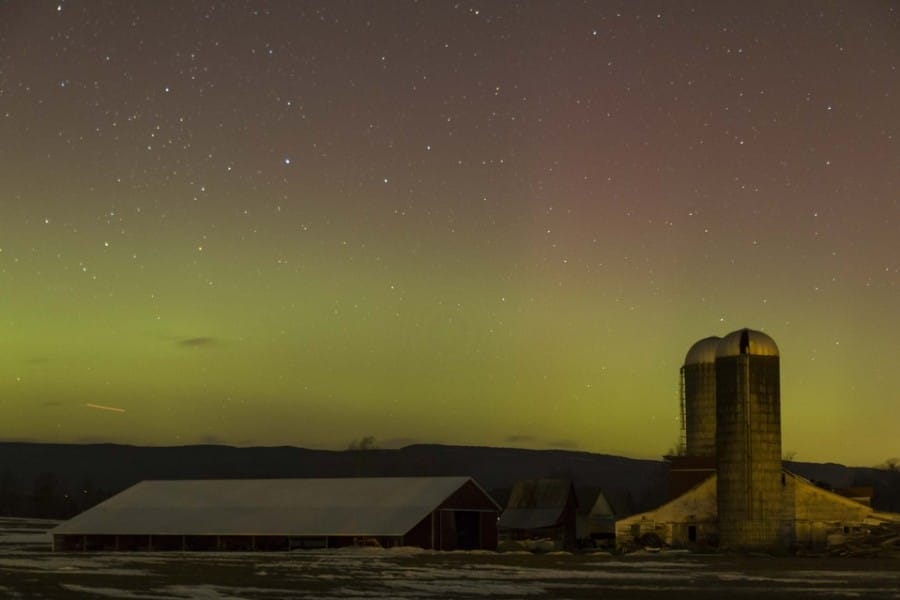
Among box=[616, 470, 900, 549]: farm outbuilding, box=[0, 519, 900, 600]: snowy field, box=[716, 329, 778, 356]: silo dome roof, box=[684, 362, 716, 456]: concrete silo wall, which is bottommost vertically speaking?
box=[0, 519, 900, 600]: snowy field

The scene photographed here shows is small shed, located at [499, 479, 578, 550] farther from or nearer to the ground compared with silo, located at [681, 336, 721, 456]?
nearer to the ground

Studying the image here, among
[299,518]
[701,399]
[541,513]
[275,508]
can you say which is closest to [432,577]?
[299,518]

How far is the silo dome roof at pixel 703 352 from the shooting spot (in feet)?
232

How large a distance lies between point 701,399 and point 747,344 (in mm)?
7902

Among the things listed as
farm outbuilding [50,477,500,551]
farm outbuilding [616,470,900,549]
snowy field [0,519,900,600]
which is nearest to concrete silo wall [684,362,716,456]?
farm outbuilding [616,470,900,549]

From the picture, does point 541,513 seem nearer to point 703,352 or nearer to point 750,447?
point 703,352

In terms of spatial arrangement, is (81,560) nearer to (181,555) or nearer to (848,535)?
(181,555)

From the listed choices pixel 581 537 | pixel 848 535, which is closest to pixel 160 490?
pixel 581 537

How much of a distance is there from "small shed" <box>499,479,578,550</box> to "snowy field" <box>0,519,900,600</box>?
27.0 meters

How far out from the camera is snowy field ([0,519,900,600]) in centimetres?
3028

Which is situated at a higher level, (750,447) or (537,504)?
(750,447)

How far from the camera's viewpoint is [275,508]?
210ft

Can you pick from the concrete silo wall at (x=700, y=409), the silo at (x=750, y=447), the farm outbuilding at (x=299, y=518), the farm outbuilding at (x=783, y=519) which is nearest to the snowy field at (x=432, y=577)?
the farm outbuilding at (x=299, y=518)

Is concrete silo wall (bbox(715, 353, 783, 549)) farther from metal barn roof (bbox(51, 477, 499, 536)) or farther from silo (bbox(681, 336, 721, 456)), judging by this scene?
metal barn roof (bbox(51, 477, 499, 536))
